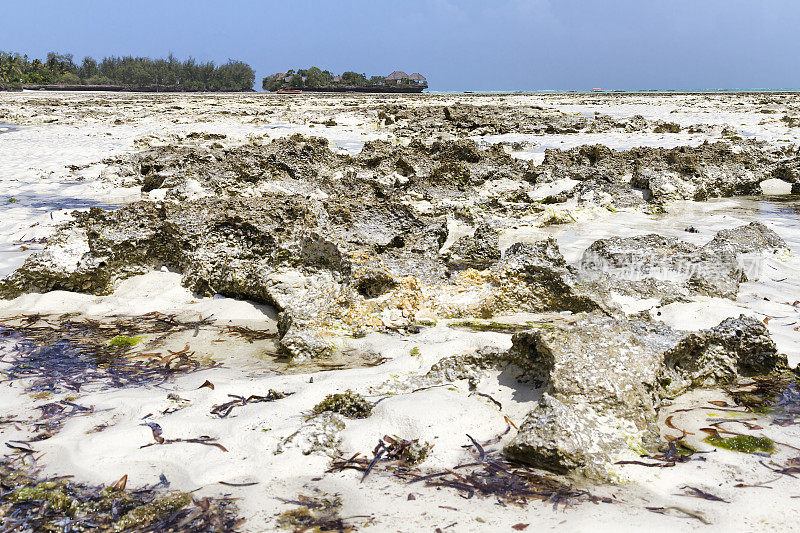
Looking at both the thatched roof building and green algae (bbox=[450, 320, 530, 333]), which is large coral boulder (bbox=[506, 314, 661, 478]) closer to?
green algae (bbox=[450, 320, 530, 333])

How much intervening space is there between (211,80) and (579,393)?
98.3 m

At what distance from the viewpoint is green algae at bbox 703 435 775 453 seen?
6.98 ft

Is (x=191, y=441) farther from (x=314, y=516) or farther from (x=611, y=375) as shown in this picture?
(x=611, y=375)

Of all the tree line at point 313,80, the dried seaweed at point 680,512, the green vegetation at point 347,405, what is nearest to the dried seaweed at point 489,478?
the dried seaweed at point 680,512

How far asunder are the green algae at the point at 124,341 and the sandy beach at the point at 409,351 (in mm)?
26

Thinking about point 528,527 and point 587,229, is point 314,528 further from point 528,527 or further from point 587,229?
point 587,229

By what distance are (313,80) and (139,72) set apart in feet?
87.3

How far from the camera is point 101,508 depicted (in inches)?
71.9

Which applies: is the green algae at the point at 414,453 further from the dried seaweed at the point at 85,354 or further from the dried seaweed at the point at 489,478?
the dried seaweed at the point at 85,354

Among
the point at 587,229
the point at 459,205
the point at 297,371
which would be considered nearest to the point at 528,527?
the point at 297,371

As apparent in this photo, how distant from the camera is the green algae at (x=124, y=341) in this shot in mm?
3293

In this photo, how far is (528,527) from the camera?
169cm

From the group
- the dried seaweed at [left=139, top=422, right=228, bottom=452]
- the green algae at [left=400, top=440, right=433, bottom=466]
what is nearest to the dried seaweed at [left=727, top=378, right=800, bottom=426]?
the green algae at [left=400, top=440, right=433, bottom=466]

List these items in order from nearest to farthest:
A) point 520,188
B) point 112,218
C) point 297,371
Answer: point 297,371 → point 112,218 → point 520,188
